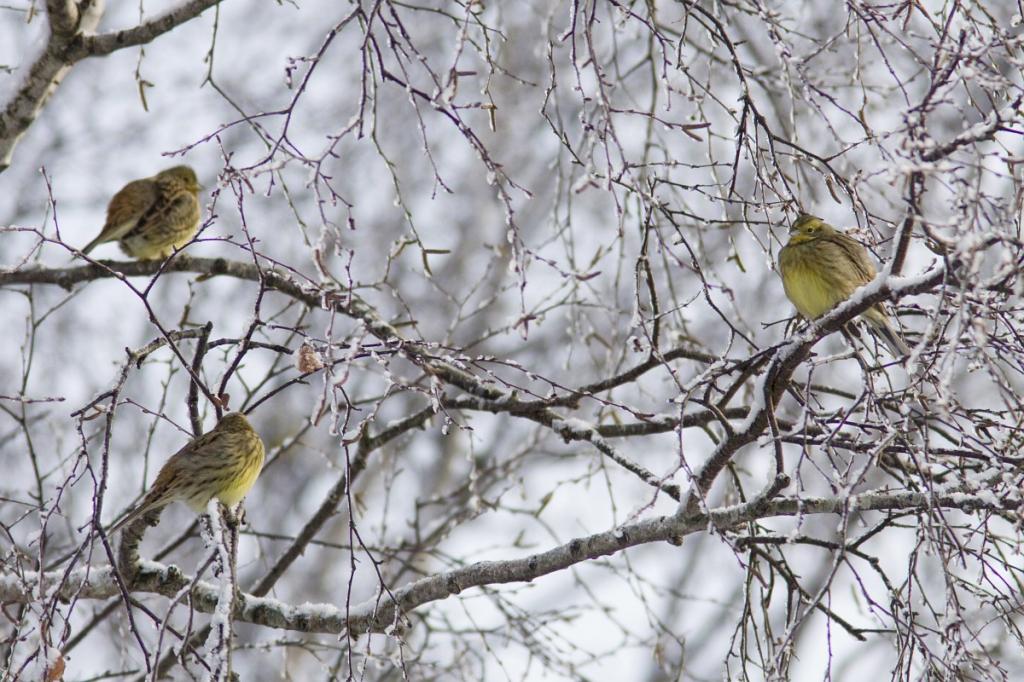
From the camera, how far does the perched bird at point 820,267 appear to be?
4398 millimetres

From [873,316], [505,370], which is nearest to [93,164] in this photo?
[505,370]

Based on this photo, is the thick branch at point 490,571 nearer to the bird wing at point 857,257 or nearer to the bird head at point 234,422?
the bird head at point 234,422

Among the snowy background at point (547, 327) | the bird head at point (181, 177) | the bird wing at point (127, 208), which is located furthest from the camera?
the bird head at point (181, 177)

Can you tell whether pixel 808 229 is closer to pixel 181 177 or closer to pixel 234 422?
pixel 234 422

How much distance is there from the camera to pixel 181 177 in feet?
Answer: 22.4

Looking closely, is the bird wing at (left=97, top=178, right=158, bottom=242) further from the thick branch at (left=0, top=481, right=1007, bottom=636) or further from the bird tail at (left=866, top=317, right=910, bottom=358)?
the bird tail at (left=866, top=317, right=910, bottom=358)

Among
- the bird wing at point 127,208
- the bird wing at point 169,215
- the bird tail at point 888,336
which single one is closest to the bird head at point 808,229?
the bird tail at point 888,336

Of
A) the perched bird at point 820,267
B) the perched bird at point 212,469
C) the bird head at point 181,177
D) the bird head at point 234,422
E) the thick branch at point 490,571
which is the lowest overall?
the thick branch at point 490,571

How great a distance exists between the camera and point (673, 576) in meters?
13.2

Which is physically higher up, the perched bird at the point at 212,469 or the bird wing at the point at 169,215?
the bird wing at the point at 169,215

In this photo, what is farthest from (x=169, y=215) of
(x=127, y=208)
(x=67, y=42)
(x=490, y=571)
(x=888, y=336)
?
(x=888, y=336)

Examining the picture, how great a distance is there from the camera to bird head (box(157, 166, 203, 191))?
22.0 ft

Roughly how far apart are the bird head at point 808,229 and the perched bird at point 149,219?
3.54 metres

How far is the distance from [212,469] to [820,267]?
8.43 ft
